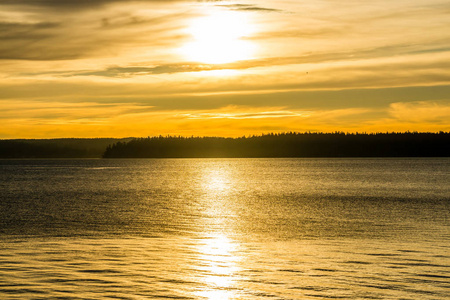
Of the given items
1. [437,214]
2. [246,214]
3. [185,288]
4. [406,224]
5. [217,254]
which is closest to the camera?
[185,288]

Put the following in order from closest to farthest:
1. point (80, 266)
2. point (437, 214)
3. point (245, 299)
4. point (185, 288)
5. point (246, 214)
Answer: point (245, 299)
point (185, 288)
point (80, 266)
point (437, 214)
point (246, 214)

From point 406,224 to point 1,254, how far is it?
25.3 m

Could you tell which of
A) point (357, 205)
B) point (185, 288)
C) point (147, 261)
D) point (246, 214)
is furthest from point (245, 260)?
point (357, 205)

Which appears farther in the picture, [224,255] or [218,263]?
[224,255]

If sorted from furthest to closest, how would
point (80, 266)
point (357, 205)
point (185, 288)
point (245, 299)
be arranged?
point (357, 205) < point (80, 266) < point (185, 288) < point (245, 299)

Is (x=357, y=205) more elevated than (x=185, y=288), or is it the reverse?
(x=357, y=205)

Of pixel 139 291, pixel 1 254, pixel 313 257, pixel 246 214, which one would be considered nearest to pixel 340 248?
pixel 313 257

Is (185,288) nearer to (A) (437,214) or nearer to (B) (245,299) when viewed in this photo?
(B) (245,299)

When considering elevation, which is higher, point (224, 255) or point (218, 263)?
point (224, 255)

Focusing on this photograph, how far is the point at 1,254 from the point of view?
2397 cm

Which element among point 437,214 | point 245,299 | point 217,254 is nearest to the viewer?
point 245,299

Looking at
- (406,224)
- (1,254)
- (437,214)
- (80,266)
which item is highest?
(437,214)

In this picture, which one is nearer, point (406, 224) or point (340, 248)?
point (340, 248)

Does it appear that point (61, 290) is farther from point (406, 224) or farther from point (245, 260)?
point (406, 224)
